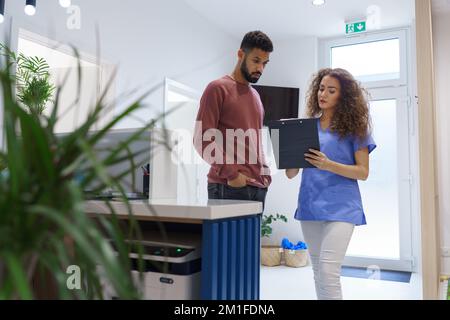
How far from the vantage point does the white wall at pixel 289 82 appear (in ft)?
16.1

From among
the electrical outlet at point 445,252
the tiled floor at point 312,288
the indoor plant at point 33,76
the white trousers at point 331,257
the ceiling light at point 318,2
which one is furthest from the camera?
the ceiling light at point 318,2

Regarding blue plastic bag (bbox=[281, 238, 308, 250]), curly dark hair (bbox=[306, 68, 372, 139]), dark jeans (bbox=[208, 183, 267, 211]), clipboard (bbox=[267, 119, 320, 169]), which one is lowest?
blue plastic bag (bbox=[281, 238, 308, 250])

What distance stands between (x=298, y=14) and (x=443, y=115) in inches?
94.8

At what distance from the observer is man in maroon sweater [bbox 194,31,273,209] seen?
1.82 metres

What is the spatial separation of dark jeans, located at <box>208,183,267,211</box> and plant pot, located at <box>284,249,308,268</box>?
2742mm

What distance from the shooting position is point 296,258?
4453 millimetres

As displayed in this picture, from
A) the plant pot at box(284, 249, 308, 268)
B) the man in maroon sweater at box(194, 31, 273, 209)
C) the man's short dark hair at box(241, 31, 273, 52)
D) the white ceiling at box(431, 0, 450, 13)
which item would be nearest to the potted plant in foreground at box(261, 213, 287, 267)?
the plant pot at box(284, 249, 308, 268)

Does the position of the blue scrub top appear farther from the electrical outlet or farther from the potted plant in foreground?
the potted plant in foreground

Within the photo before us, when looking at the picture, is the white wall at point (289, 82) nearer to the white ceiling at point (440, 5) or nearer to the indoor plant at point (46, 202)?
the white ceiling at point (440, 5)

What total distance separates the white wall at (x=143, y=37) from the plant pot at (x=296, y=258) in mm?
2048

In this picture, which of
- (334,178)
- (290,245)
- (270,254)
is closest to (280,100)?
(290,245)

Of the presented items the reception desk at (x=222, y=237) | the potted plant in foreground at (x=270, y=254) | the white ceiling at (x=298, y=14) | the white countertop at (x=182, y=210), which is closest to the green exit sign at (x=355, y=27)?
the white ceiling at (x=298, y=14)
